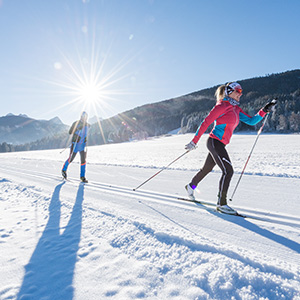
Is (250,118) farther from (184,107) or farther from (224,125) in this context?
(184,107)

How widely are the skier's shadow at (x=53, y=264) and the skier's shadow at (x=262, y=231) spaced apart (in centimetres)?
204

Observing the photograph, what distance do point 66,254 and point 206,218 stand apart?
6.10ft

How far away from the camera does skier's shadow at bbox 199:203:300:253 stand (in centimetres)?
192

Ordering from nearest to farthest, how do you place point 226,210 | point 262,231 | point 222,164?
1. point 262,231
2. point 226,210
3. point 222,164

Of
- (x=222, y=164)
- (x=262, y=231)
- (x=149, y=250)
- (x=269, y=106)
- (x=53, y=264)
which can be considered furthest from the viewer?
(x=269, y=106)

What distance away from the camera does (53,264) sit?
1.71 meters

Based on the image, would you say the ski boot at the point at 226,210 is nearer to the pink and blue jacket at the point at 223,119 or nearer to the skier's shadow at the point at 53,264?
the pink and blue jacket at the point at 223,119

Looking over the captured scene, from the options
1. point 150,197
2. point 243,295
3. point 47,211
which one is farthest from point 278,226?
point 47,211

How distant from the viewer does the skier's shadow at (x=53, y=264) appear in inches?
54.9

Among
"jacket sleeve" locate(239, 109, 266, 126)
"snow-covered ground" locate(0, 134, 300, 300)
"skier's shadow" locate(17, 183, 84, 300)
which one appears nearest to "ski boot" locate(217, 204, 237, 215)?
"snow-covered ground" locate(0, 134, 300, 300)

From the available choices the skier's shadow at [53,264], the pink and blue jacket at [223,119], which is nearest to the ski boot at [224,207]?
the pink and blue jacket at [223,119]

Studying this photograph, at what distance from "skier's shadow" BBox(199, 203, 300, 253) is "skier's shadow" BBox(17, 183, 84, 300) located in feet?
6.70

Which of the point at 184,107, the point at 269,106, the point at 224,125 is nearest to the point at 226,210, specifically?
the point at 224,125

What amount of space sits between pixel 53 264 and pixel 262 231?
2.34 metres
